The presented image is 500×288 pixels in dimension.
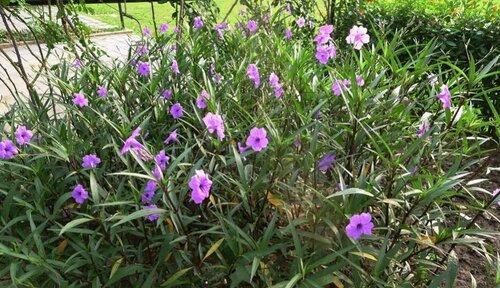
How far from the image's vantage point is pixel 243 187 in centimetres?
139

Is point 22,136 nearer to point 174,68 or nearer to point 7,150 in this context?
point 7,150

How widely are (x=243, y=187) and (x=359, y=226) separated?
331 mm

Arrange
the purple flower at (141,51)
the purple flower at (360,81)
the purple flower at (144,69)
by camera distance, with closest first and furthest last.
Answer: the purple flower at (360,81) → the purple flower at (144,69) → the purple flower at (141,51)

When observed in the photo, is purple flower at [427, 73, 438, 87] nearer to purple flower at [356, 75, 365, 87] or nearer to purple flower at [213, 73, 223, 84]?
purple flower at [356, 75, 365, 87]

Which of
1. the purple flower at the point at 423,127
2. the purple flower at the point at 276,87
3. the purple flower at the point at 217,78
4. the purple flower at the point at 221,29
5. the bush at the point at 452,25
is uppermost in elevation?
the purple flower at the point at 276,87

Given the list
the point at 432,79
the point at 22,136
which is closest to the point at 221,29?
Answer: the point at 432,79

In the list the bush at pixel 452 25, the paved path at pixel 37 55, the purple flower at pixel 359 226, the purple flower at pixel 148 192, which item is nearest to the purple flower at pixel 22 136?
the purple flower at pixel 148 192

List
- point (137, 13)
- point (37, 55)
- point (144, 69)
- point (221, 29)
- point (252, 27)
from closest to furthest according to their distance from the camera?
1. point (144, 69)
2. point (252, 27)
3. point (221, 29)
4. point (37, 55)
5. point (137, 13)

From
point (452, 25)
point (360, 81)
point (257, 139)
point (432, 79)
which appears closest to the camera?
point (257, 139)

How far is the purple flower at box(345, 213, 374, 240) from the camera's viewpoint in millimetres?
1202

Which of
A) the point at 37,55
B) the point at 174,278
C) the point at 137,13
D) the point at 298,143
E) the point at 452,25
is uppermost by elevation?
the point at 298,143

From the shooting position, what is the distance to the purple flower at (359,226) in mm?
1202

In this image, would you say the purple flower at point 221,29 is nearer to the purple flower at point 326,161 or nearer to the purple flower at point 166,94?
the purple flower at point 166,94

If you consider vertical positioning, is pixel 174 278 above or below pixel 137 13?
above
